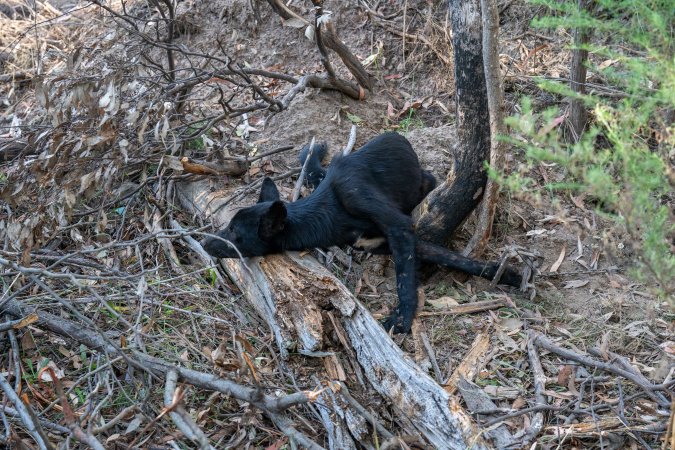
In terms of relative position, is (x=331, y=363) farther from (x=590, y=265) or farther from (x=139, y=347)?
(x=590, y=265)

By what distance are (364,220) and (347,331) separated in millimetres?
1373

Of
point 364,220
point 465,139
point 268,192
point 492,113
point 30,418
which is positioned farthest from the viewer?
point 268,192

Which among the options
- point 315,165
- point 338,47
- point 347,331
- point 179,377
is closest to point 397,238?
point 347,331

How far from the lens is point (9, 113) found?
8.84 meters

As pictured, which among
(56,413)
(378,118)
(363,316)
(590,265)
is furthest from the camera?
(378,118)

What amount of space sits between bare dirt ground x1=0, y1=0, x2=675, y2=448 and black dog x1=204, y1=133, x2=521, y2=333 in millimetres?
273

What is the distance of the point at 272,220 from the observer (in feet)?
A: 18.8

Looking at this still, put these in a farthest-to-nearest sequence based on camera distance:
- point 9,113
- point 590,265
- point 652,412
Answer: point 9,113 → point 590,265 → point 652,412

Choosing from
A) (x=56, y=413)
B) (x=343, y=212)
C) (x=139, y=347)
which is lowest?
(x=56, y=413)

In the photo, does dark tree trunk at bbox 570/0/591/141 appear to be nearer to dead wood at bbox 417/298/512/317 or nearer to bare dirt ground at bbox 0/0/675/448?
bare dirt ground at bbox 0/0/675/448

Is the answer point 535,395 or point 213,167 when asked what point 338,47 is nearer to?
point 213,167

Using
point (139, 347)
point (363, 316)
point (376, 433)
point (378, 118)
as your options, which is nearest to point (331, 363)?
point (363, 316)

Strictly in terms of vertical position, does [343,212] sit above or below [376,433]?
above

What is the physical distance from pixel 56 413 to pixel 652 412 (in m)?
4.06
